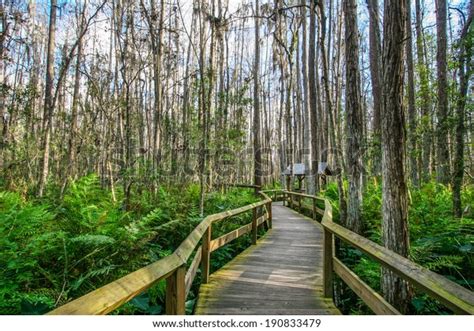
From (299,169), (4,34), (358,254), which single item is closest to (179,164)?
(299,169)

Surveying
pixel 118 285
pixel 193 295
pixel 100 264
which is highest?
pixel 118 285

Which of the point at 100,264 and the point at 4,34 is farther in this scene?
the point at 4,34

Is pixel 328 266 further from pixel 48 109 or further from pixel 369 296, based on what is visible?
pixel 48 109

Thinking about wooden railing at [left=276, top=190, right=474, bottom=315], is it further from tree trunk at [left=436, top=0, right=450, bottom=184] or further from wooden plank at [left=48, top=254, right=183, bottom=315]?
tree trunk at [left=436, top=0, right=450, bottom=184]

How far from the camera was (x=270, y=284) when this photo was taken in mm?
4305

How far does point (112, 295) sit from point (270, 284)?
10.6ft

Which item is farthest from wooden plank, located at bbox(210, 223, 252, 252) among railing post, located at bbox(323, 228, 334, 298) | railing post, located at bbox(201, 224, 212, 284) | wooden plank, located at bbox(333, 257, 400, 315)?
wooden plank, located at bbox(333, 257, 400, 315)

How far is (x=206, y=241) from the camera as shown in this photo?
4.35 meters

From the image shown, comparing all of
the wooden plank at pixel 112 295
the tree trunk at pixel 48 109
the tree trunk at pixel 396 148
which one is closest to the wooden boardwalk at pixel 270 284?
the tree trunk at pixel 396 148

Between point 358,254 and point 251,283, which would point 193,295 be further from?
point 358,254

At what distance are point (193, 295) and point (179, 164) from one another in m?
9.99

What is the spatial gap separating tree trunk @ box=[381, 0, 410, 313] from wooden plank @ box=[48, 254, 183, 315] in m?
2.77

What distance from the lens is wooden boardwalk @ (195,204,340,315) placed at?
350cm

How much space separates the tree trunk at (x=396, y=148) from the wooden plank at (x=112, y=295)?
109 inches
